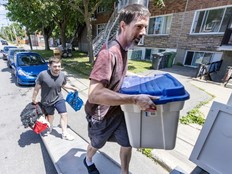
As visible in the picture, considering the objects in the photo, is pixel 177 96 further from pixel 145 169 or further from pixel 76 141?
pixel 76 141

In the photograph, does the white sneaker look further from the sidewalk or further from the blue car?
the blue car

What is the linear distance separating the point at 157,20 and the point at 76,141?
42.2ft

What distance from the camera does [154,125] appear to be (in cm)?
137

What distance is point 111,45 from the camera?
56.9 inches

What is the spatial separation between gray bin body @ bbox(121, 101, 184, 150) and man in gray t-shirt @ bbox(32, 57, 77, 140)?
204cm

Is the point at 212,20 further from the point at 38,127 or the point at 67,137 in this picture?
the point at 38,127

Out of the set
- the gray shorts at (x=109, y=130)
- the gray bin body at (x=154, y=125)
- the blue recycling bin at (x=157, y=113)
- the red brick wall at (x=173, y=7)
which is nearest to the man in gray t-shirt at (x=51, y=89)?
the gray shorts at (x=109, y=130)

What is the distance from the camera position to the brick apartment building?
916cm

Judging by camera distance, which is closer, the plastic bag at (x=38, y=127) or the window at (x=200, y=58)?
the plastic bag at (x=38, y=127)

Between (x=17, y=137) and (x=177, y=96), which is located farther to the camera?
(x=17, y=137)

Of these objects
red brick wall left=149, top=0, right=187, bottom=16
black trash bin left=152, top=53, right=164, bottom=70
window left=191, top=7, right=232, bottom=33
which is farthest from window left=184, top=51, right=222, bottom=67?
red brick wall left=149, top=0, right=187, bottom=16

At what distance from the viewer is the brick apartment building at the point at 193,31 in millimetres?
9156

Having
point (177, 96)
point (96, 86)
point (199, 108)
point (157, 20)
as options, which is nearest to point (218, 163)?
point (177, 96)

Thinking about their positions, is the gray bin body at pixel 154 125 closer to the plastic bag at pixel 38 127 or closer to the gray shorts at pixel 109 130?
the gray shorts at pixel 109 130
